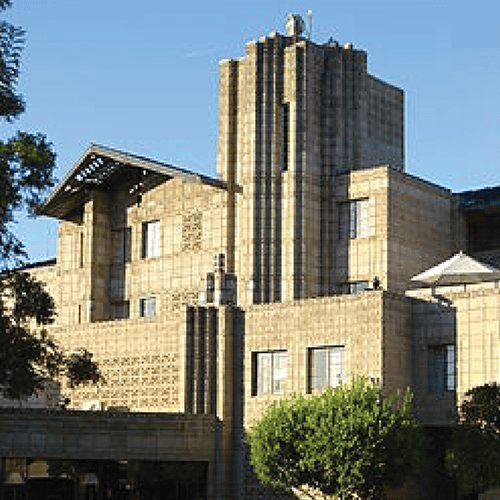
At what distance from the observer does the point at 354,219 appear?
5019 centimetres

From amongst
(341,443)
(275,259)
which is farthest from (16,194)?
(275,259)

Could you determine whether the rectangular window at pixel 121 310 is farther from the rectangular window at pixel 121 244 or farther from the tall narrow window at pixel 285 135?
the tall narrow window at pixel 285 135

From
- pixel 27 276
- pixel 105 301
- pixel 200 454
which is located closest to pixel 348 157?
pixel 105 301

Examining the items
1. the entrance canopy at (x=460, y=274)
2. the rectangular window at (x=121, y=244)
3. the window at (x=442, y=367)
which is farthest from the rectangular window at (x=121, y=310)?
the window at (x=442, y=367)

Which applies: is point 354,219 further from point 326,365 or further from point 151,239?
point 326,365

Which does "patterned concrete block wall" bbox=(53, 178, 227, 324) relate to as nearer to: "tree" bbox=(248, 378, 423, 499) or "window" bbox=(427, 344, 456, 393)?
"window" bbox=(427, 344, 456, 393)

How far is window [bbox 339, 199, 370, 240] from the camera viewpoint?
4972 cm

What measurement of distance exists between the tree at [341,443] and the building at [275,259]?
2.19 metres

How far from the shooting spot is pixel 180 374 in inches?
1631

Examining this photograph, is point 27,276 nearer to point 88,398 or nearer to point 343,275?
point 88,398

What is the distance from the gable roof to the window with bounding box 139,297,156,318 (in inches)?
211

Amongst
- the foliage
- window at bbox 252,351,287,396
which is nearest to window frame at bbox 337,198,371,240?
window at bbox 252,351,287,396

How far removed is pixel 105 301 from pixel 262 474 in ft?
67.4

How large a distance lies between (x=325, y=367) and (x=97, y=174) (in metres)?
19.2
